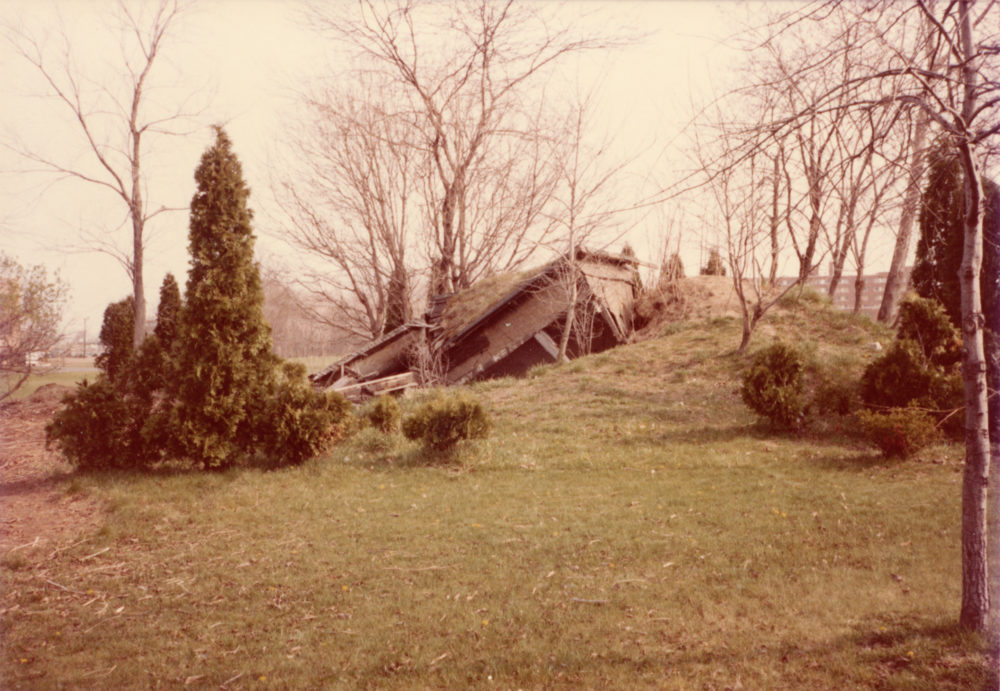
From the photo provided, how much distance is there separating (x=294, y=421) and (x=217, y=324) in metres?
1.77

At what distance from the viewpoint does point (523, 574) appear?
588 centimetres

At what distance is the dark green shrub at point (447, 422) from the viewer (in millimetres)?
10070

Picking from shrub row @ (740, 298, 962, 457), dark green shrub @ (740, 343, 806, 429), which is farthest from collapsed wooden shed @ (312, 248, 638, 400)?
shrub row @ (740, 298, 962, 457)

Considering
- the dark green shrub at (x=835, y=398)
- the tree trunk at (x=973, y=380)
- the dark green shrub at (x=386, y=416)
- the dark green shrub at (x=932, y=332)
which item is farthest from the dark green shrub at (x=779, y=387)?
the tree trunk at (x=973, y=380)

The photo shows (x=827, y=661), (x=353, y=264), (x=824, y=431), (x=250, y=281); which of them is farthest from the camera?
(x=353, y=264)

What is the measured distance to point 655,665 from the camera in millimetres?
4285

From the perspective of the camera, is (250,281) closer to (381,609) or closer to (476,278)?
(381,609)

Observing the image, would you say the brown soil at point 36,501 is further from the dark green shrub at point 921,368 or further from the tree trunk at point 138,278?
the dark green shrub at point 921,368

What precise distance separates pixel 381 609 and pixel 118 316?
1956 centimetres

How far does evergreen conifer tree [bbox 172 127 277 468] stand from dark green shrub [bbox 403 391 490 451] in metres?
2.47

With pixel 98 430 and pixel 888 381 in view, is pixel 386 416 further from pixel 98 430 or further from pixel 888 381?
pixel 888 381

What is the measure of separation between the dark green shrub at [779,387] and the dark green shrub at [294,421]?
670 centimetres

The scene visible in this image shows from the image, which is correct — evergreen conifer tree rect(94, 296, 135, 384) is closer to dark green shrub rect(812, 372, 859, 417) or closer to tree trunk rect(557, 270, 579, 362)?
tree trunk rect(557, 270, 579, 362)

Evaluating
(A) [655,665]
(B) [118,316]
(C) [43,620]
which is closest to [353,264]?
(B) [118,316]
